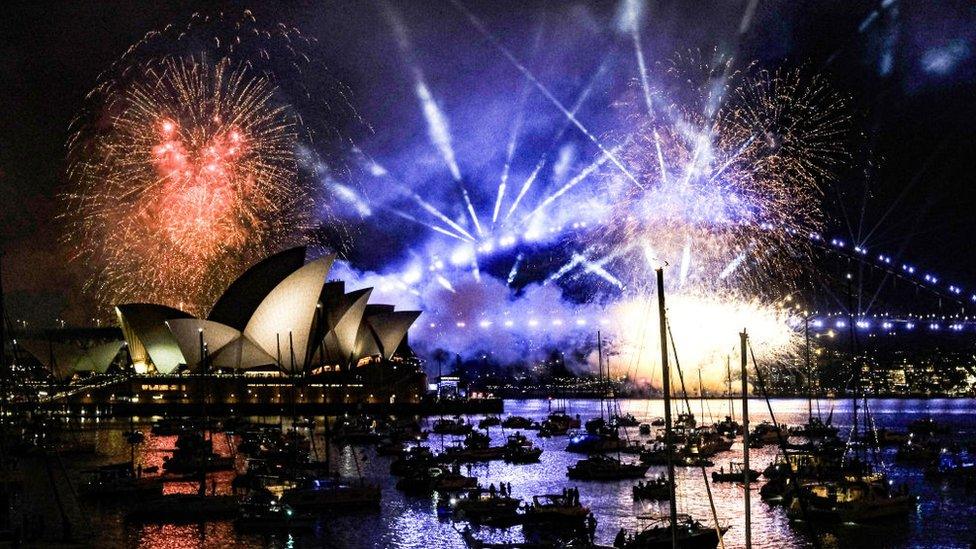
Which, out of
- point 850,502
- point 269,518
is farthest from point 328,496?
point 850,502

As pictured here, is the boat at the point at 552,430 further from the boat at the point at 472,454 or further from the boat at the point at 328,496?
the boat at the point at 328,496

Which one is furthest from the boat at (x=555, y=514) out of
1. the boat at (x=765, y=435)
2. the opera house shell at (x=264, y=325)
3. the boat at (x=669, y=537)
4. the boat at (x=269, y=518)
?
the opera house shell at (x=264, y=325)

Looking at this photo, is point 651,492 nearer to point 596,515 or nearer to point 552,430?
point 596,515

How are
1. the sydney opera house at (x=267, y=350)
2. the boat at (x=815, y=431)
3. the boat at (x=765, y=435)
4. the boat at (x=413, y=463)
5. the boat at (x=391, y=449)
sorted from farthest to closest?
the sydney opera house at (x=267, y=350) → the boat at (x=815, y=431) → the boat at (x=765, y=435) → the boat at (x=391, y=449) → the boat at (x=413, y=463)

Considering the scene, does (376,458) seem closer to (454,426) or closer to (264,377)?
(454,426)

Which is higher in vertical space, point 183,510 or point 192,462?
point 192,462

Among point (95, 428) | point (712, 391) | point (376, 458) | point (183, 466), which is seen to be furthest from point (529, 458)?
point (712, 391)
